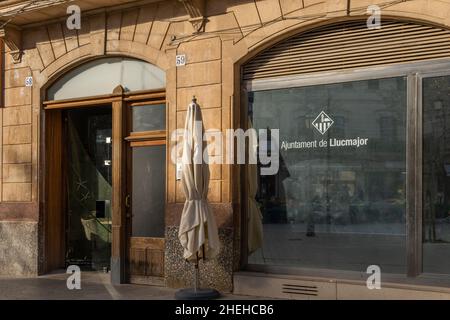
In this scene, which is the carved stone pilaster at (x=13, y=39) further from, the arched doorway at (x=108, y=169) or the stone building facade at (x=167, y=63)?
the arched doorway at (x=108, y=169)

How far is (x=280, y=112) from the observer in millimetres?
8883

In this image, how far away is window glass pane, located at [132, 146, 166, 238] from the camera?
32.5 ft

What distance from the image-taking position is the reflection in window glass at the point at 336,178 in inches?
313

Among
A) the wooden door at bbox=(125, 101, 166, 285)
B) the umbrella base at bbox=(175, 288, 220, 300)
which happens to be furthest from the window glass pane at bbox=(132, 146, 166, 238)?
the umbrella base at bbox=(175, 288, 220, 300)

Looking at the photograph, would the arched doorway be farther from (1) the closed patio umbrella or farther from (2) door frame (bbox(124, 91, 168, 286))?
(1) the closed patio umbrella

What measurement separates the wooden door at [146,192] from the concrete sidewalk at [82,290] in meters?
0.38

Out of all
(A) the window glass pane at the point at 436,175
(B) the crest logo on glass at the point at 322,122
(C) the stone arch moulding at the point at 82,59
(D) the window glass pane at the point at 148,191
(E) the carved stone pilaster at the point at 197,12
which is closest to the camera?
(A) the window glass pane at the point at 436,175

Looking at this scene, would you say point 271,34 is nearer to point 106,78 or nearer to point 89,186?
point 106,78

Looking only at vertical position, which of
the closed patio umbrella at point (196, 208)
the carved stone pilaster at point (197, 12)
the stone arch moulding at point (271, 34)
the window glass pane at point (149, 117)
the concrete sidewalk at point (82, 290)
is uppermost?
the carved stone pilaster at point (197, 12)

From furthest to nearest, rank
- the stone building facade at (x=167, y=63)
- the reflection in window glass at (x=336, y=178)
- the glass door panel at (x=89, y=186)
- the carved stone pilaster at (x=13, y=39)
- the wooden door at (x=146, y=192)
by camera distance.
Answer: the carved stone pilaster at (x=13, y=39), the glass door panel at (x=89, y=186), the wooden door at (x=146, y=192), the stone building facade at (x=167, y=63), the reflection in window glass at (x=336, y=178)

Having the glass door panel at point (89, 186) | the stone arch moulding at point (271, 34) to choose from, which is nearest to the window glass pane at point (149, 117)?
the glass door panel at point (89, 186)

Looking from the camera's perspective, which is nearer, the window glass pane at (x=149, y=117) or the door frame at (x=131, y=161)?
the door frame at (x=131, y=161)

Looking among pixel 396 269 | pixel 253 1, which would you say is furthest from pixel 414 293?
pixel 253 1
